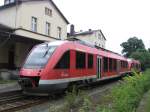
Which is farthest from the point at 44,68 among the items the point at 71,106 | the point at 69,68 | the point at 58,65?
the point at 71,106

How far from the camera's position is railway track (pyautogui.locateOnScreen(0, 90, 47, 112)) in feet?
37.7

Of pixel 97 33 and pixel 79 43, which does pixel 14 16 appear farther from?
pixel 97 33

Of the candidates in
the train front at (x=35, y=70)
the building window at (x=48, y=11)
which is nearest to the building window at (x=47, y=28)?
the building window at (x=48, y=11)

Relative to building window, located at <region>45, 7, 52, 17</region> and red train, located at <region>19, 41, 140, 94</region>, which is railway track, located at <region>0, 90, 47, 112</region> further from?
building window, located at <region>45, 7, 52, 17</region>

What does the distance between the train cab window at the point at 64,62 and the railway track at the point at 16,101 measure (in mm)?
1669

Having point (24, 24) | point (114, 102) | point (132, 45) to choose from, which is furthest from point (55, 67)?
point (132, 45)

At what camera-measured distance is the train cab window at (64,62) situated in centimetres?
1403

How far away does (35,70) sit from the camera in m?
13.5

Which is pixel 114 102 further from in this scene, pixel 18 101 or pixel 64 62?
pixel 64 62

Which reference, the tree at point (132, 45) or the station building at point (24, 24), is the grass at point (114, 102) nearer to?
the station building at point (24, 24)

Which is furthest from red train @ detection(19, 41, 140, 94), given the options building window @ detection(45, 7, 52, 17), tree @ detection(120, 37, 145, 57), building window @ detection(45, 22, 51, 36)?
tree @ detection(120, 37, 145, 57)

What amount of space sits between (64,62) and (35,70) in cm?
159

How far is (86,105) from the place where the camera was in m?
8.12

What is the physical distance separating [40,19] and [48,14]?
2143 mm
